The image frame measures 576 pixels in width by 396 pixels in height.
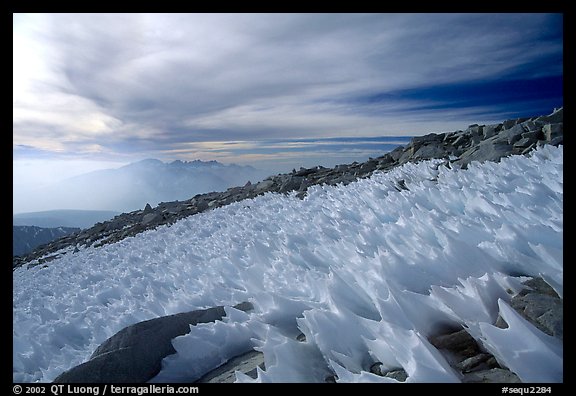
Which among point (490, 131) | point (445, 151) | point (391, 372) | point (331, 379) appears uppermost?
point (490, 131)

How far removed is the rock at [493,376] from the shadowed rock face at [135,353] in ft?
7.39

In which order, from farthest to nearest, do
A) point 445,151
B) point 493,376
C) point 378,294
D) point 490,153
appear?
point 445,151
point 490,153
point 378,294
point 493,376

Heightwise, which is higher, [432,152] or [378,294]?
[432,152]

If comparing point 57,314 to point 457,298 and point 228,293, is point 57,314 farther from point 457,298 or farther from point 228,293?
point 457,298

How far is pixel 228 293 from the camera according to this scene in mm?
4164

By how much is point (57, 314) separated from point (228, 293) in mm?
4168

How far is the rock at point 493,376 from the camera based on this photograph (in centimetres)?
193

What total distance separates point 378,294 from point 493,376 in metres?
0.84

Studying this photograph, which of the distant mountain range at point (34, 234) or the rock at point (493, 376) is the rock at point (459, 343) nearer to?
Answer: the rock at point (493, 376)

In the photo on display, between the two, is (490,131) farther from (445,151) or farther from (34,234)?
(34,234)

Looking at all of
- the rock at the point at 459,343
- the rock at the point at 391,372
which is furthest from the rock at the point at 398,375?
the rock at the point at 459,343

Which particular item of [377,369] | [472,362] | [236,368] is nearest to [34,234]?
[236,368]

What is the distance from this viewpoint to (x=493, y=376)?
195 centimetres
